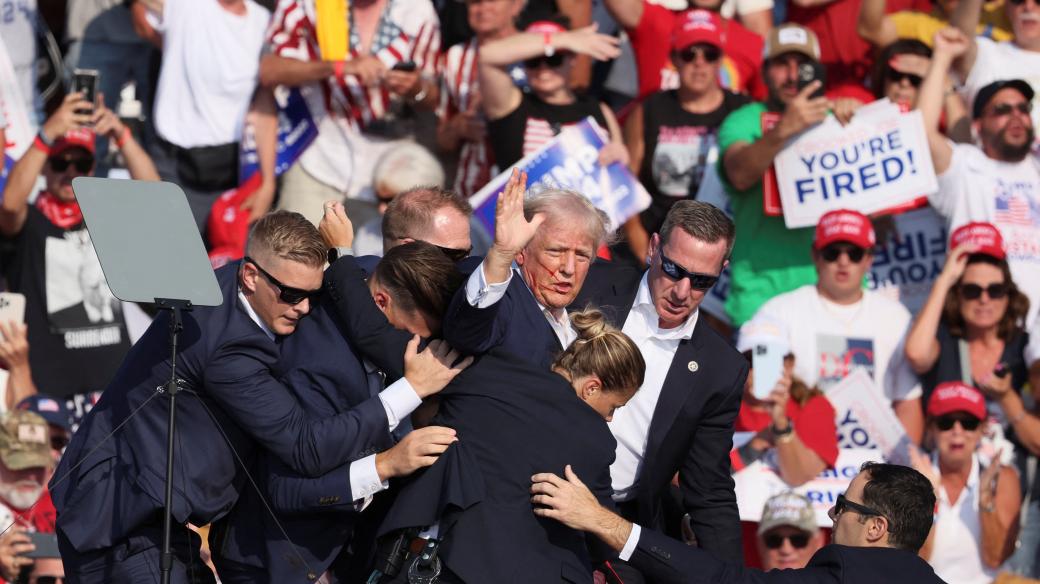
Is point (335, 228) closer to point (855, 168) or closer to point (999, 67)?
point (855, 168)

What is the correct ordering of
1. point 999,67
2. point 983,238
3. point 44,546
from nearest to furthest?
point 44,546 < point 983,238 < point 999,67

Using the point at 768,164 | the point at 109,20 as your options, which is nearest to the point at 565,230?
the point at 768,164

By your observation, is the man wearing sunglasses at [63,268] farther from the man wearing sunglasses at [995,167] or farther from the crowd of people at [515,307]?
the man wearing sunglasses at [995,167]

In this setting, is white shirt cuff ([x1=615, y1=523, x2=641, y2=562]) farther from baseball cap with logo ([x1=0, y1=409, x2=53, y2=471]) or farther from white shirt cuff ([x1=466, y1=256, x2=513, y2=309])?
baseball cap with logo ([x1=0, y1=409, x2=53, y2=471])

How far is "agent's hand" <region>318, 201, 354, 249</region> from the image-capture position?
6.38 meters

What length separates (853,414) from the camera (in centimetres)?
872

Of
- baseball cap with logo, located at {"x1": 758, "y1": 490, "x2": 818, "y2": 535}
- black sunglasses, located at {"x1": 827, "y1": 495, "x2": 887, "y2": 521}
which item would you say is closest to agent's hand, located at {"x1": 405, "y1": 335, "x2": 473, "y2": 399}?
black sunglasses, located at {"x1": 827, "y1": 495, "x2": 887, "y2": 521}

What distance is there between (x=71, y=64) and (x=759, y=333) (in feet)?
14.8

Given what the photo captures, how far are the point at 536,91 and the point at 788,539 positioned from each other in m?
2.94

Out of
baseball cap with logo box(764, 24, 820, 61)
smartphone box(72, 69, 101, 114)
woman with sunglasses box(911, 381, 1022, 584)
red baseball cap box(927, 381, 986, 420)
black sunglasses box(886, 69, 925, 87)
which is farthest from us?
black sunglasses box(886, 69, 925, 87)

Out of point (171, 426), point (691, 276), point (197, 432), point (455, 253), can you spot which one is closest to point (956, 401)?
point (691, 276)

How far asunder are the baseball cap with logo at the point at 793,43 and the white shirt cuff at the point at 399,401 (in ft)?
15.0

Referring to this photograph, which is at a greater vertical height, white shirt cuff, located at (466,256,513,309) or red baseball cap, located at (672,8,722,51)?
white shirt cuff, located at (466,256,513,309)

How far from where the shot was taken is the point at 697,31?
9.60 m
